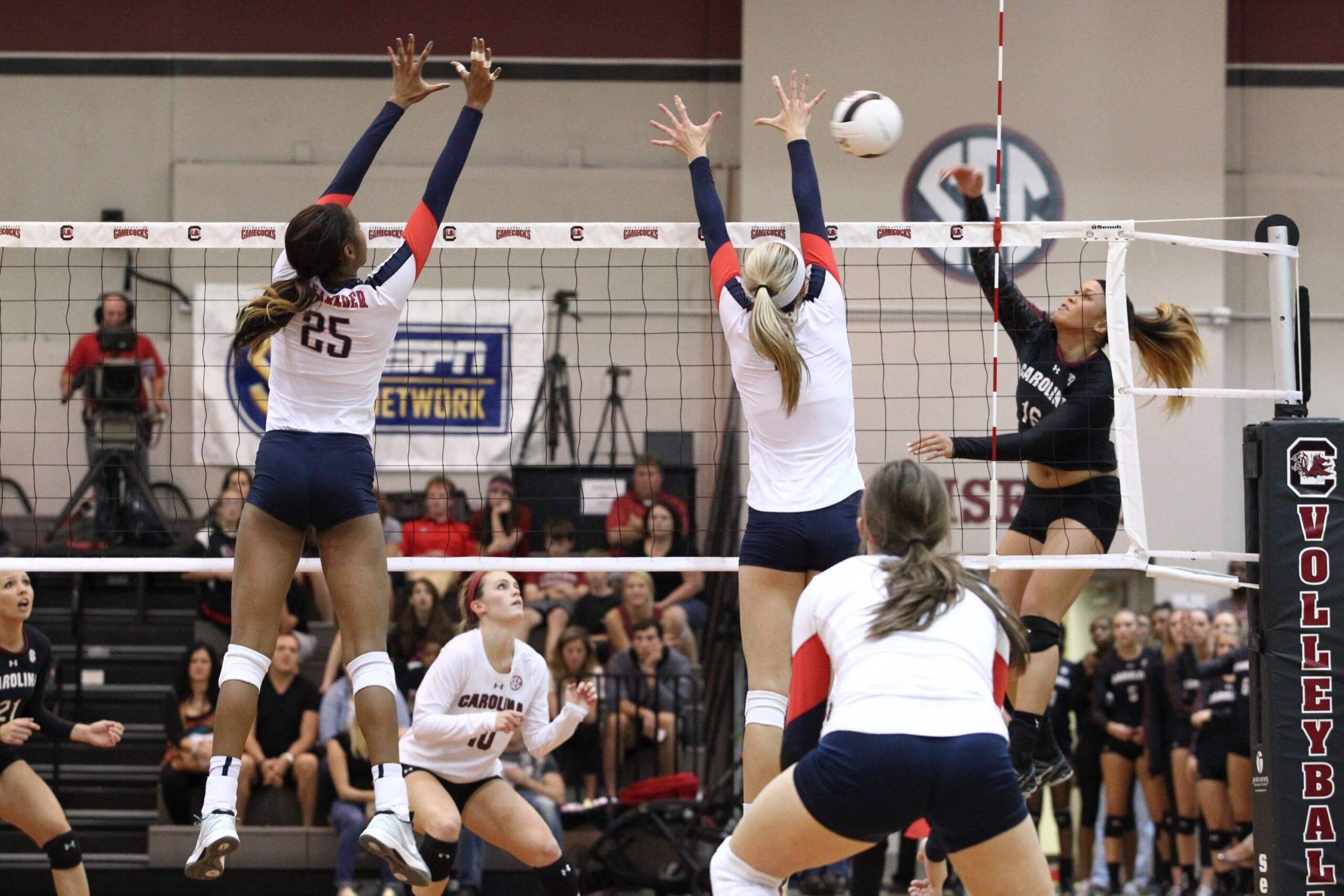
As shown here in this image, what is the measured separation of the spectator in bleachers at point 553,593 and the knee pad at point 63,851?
3.80 m

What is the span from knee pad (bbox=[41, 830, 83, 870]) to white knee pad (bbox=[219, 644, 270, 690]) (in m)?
2.53

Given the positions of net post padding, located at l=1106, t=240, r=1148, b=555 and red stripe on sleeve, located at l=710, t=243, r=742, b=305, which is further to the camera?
net post padding, located at l=1106, t=240, r=1148, b=555

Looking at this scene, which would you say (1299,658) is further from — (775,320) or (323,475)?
(323,475)

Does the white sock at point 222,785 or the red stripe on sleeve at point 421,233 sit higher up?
the red stripe on sleeve at point 421,233

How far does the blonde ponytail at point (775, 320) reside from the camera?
4773 mm

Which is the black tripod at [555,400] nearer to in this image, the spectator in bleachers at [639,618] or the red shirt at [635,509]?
the red shirt at [635,509]

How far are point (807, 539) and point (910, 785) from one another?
56.3 inches

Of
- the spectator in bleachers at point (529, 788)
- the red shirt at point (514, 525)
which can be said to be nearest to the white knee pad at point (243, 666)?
the spectator in bleachers at point (529, 788)

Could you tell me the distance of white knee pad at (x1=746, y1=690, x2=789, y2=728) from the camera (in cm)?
492

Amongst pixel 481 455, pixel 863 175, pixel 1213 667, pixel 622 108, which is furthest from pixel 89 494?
pixel 1213 667

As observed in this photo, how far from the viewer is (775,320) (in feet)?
15.7

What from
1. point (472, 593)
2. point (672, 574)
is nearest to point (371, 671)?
point (472, 593)

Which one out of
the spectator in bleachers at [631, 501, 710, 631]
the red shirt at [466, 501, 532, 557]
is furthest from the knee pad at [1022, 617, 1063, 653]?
the red shirt at [466, 501, 532, 557]

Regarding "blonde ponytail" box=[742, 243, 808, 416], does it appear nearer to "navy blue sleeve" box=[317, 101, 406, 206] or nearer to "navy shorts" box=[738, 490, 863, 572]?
"navy shorts" box=[738, 490, 863, 572]
